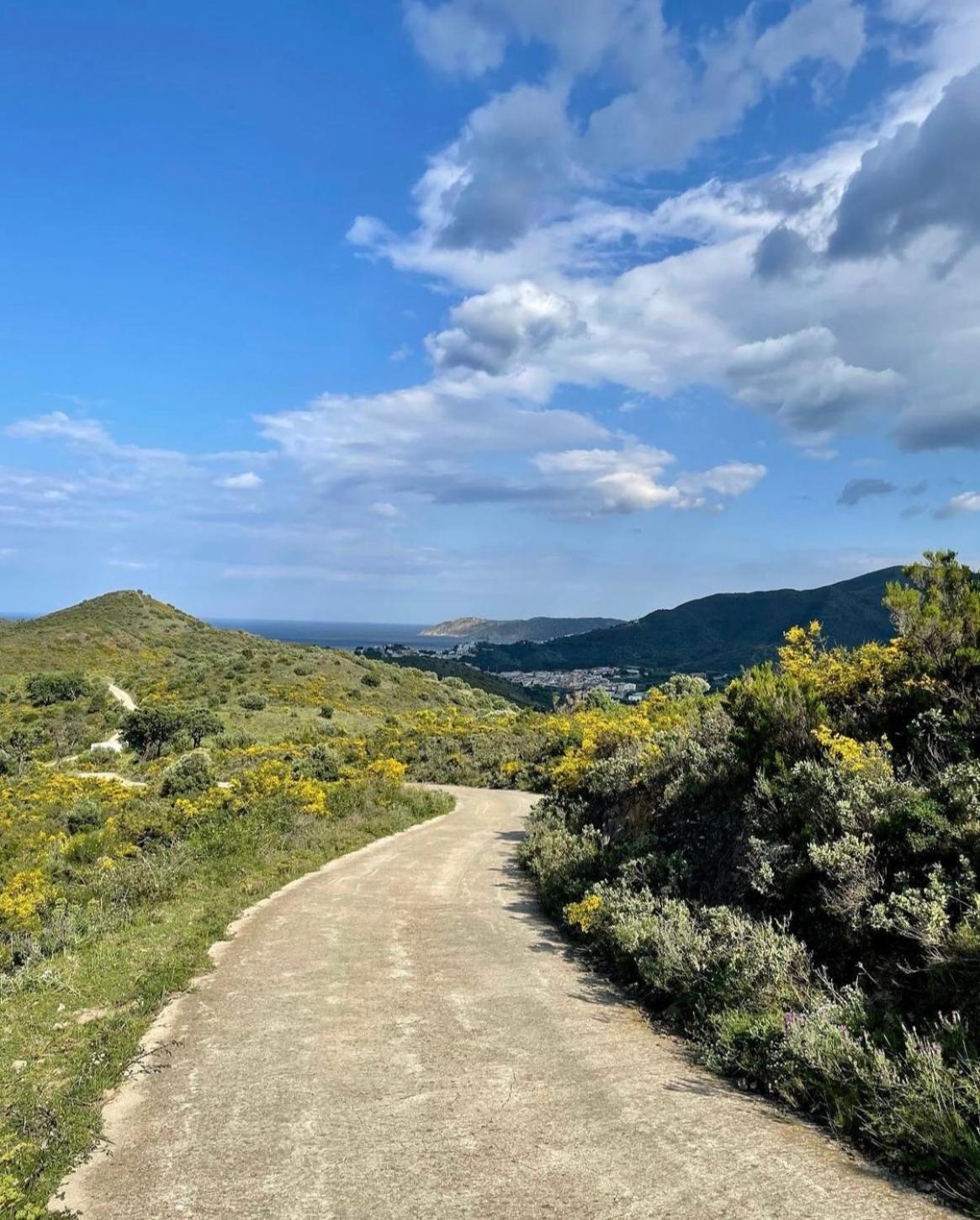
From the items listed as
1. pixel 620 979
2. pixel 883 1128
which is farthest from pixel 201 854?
pixel 883 1128

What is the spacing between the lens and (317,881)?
13.2 m

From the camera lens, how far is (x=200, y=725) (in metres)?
46.2

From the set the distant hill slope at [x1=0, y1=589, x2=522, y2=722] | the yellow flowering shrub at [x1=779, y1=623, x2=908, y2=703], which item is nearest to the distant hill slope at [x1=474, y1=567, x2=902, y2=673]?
the distant hill slope at [x1=0, y1=589, x2=522, y2=722]

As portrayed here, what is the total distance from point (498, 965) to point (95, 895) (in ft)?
24.6

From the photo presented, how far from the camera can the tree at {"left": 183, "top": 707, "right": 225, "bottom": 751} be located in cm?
4562

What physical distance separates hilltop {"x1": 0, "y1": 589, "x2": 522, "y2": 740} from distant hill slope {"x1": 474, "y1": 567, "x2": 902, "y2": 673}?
41.7 metres

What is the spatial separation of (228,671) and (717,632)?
9126 cm

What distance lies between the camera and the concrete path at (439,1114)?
13.9 ft

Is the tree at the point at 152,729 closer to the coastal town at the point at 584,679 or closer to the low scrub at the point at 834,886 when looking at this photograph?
the low scrub at the point at 834,886

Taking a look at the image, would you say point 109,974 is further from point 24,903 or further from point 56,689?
point 56,689

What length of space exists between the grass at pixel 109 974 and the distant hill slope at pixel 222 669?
31671mm

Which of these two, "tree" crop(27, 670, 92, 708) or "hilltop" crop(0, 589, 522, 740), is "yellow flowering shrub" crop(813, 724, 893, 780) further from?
"tree" crop(27, 670, 92, 708)

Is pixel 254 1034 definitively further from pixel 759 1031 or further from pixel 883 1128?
pixel 883 1128

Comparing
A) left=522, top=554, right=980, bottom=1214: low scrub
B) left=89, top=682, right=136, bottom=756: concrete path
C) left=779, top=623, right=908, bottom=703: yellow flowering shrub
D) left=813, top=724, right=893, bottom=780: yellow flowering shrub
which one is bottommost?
left=89, top=682, right=136, bottom=756: concrete path
